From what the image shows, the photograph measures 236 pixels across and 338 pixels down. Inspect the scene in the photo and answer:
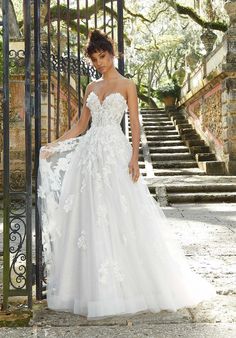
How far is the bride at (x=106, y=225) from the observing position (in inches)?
119

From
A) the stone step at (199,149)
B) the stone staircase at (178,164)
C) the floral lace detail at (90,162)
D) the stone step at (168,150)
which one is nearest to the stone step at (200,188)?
the stone staircase at (178,164)

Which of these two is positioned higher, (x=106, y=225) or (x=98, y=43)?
(x=98, y=43)

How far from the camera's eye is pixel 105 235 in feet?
10.1

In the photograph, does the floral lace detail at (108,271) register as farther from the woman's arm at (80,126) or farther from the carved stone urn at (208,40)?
the carved stone urn at (208,40)

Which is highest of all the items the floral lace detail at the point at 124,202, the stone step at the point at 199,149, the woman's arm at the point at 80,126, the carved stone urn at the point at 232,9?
the carved stone urn at the point at 232,9

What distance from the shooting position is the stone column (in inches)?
444

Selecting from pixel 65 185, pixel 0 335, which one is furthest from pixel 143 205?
pixel 0 335

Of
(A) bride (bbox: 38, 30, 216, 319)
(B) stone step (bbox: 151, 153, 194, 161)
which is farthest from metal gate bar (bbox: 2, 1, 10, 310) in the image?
(B) stone step (bbox: 151, 153, 194, 161)

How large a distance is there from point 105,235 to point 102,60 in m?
1.16

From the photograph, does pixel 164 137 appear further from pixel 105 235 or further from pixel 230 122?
pixel 105 235

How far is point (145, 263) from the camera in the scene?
3.14 m

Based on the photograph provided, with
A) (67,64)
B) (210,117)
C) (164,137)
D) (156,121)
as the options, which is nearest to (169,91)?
(156,121)

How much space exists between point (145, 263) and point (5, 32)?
1739 mm

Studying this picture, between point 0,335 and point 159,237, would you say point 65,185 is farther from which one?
point 0,335
